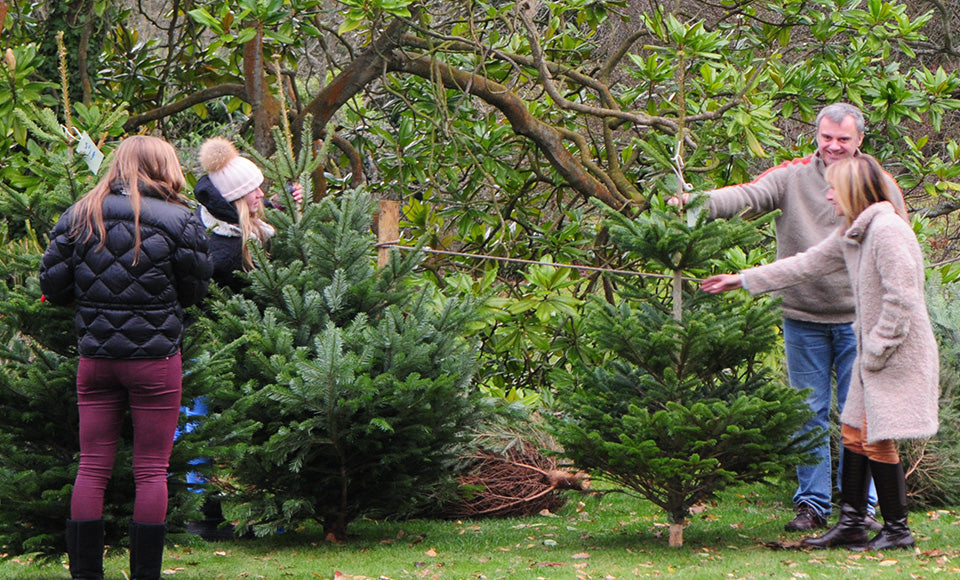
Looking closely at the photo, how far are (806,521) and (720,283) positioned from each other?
1455 mm

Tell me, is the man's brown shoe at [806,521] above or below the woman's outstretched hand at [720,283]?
below

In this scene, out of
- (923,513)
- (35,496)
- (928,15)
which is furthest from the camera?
(928,15)

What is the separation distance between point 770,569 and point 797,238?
183 cm

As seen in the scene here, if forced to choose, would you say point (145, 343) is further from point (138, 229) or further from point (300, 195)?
point (300, 195)

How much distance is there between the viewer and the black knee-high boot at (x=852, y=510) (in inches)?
192

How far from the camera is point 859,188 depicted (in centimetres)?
480

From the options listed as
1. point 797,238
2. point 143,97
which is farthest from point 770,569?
point 143,97

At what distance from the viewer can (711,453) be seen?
15.7 feet

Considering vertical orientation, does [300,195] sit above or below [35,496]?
Answer: above

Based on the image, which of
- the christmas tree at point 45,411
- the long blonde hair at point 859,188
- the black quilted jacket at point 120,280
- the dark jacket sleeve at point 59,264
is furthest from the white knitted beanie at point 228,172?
the long blonde hair at point 859,188

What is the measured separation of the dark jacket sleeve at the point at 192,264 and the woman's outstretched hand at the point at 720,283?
90.3 inches

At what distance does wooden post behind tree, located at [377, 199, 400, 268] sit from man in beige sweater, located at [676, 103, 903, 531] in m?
1.82

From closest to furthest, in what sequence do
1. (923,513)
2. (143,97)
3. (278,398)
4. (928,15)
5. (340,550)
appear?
(278,398) → (340,550) → (923,513) → (928,15) → (143,97)

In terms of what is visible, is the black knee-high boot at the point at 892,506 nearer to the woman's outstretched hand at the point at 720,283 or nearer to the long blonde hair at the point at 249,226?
the woman's outstretched hand at the point at 720,283
